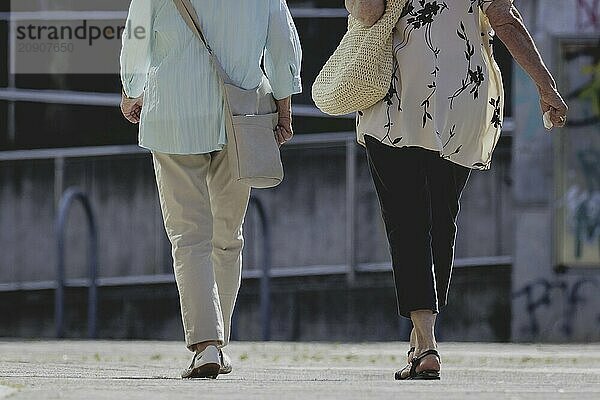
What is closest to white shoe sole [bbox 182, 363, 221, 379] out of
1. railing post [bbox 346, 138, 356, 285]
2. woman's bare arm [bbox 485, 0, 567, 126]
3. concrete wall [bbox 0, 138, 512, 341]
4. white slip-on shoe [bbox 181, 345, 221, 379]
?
white slip-on shoe [bbox 181, 345, 221, 379]

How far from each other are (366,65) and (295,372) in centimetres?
153

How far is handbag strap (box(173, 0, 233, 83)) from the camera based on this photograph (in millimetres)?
6098

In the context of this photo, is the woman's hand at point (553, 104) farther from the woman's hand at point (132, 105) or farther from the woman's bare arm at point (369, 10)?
the woman's hand at point (132, 105)

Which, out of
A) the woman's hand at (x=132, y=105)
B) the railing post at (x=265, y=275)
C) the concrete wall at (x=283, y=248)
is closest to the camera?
the woman's hand at (x=132, y=105)

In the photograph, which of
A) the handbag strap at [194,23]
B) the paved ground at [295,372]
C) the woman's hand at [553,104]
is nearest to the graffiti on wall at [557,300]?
the paved ground at [295,372]

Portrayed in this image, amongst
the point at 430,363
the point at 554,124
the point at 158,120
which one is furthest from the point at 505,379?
the point at 158,120

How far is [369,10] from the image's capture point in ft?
19.7

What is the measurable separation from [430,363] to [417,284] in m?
0.28

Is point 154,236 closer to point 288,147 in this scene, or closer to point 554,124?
point 288,147

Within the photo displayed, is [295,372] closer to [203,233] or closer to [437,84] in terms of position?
[203,233]

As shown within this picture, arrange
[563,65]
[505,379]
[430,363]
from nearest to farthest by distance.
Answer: [430,363] < [505,379] < [563,65]

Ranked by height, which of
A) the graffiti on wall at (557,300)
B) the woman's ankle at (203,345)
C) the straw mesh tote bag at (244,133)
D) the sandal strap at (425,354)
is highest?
the straw mesh tote bag at (244,133)

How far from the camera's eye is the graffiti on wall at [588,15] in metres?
12.1

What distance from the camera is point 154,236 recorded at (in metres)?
12.3
